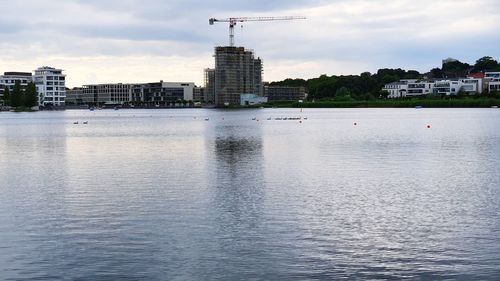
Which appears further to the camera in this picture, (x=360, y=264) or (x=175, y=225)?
(x=175, y=225)

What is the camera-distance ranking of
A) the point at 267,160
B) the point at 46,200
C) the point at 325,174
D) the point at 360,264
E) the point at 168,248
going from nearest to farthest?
the point at 360,264 < the point at 168,248 < the point at 46,200 < the point at 325,174 < the point at 267,160

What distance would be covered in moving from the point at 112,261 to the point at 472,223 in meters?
12.7

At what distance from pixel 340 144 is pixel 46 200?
37.2 meters

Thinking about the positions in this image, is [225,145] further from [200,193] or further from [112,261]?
[112,261]

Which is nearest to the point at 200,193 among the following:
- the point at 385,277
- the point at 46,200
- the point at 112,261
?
the point at 46,200

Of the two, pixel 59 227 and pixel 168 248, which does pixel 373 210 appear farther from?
pixel 59 227

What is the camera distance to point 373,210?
26156 millimetres

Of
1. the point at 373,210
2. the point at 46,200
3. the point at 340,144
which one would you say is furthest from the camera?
the point at 340,144

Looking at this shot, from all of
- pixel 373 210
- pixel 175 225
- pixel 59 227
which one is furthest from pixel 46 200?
pixel 373 210

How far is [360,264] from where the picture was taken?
18547mm

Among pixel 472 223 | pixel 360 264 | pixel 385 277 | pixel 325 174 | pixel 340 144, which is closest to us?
pixel 385 277

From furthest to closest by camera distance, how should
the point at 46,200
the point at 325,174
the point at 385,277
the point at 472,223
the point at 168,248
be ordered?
the point at 325,174 < the point at 46,200 < the point at 472,223 < the point at 168,248 < the point at 385,277

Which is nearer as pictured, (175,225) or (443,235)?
(443,235)

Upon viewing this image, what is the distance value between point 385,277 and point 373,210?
8984 millimetres
